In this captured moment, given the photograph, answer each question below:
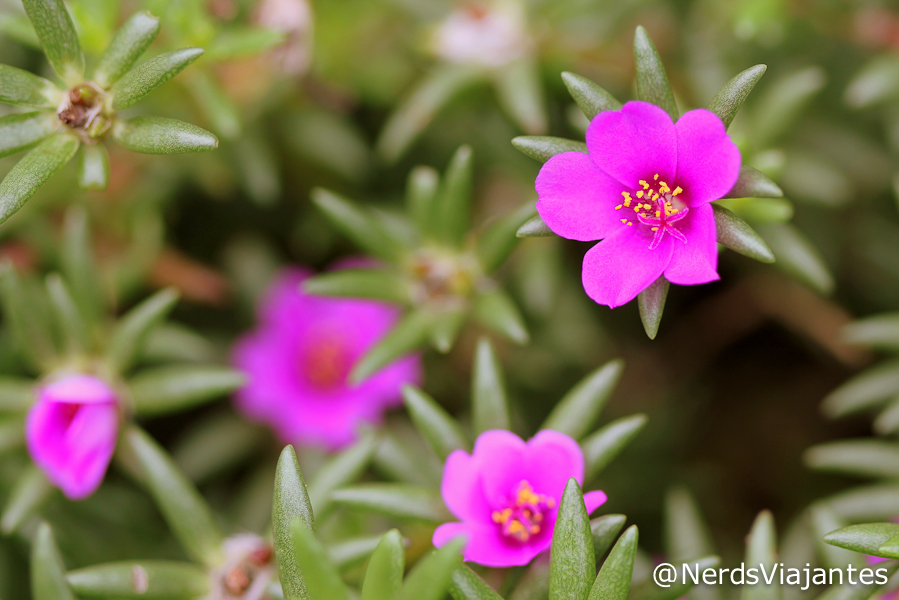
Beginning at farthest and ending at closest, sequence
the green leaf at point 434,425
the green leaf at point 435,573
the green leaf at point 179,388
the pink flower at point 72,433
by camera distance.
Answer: the green leaf at point 179,388 → the pink flower at point 72,433 → the green leaf at point 434,425 → the green leaf at point 435,573

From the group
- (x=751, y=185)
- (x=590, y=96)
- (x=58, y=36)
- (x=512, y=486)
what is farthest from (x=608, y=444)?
(x=58, y=36)

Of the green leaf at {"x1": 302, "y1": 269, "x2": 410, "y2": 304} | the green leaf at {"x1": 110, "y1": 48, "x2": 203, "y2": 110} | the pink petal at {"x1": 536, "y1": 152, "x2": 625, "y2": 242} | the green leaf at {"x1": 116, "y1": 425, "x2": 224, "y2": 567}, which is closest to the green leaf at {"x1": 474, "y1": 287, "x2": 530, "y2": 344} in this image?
the green leaf at {"x1": 302, "y1": 269, "x2": 410, "y2": 304}

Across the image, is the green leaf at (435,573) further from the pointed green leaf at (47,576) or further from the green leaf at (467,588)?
the pointed green leaf at (47,576)

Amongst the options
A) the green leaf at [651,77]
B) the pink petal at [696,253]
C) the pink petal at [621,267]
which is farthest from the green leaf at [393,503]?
the green leaf at [651,77]

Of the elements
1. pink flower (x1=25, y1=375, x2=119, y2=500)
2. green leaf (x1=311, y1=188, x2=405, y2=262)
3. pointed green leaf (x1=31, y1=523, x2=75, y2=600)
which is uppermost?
green leaf (x1=311, y1=188, x2=405, y2=262)

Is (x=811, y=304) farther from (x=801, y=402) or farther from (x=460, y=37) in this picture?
(x=460, y=37)

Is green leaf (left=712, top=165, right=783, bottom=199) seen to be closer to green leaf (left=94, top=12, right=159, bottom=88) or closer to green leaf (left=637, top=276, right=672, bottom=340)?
green leaf (left=637, top=276, right=672, bottom=340)
